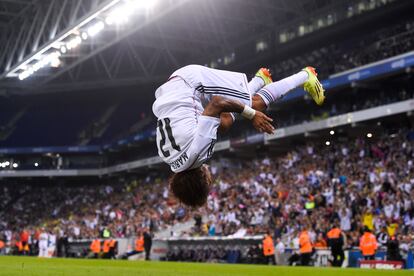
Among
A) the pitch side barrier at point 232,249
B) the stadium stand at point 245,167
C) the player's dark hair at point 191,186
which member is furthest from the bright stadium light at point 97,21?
the player's dark hair at point 191,186

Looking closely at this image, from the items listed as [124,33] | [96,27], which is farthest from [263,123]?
[124,33]

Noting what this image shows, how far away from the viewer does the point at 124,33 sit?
1351 inches

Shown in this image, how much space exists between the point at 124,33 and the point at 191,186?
29.3 metres

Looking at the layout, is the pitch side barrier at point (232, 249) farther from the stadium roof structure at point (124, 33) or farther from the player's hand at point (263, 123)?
the player's hand at point (263, 123)

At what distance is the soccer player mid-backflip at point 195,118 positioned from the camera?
19.4 ft

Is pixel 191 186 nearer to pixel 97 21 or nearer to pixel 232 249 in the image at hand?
pixel 232 249

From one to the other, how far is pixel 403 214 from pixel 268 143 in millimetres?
18786

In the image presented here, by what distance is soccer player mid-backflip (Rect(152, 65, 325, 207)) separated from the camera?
5.93m

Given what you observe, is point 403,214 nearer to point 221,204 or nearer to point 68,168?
point 221,204

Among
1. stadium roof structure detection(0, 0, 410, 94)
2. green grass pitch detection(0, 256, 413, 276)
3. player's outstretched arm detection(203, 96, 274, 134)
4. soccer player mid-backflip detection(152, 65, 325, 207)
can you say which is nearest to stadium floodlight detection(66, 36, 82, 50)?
stadium roof structure detection(0, 0, 410, 94)

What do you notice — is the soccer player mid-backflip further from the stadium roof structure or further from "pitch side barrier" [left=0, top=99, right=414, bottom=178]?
the stadium roof structure

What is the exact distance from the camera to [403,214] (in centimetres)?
2075

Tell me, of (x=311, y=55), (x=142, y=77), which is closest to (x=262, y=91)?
(x=311, y=55)

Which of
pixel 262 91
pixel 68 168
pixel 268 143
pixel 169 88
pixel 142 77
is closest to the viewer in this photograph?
pixel 169 88
